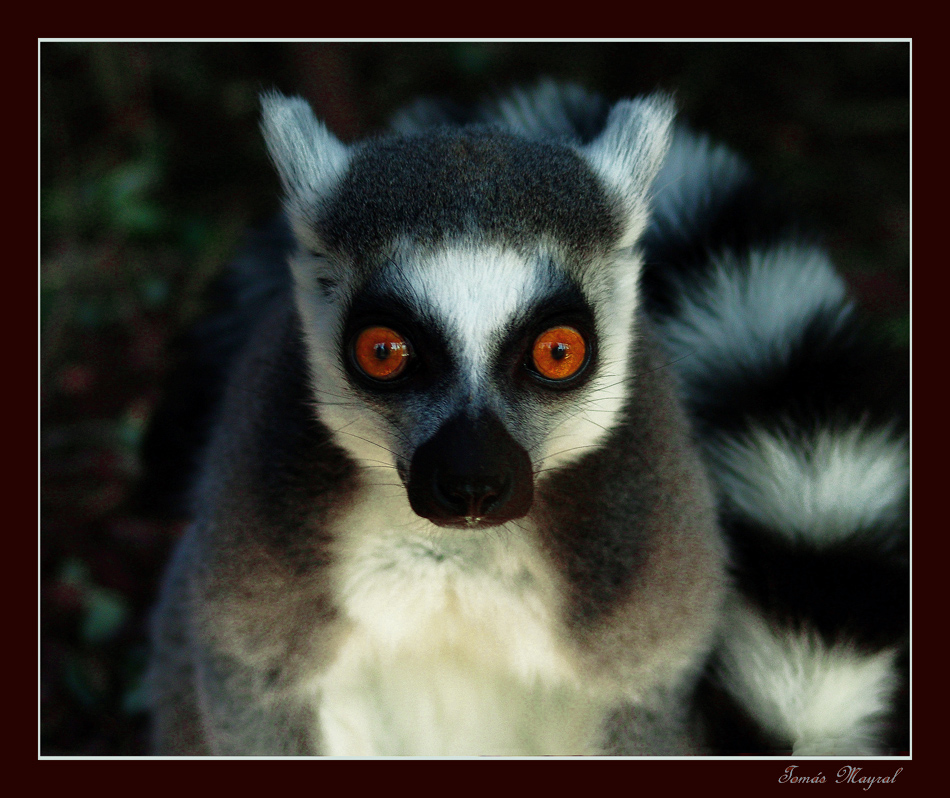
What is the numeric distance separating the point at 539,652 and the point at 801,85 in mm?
3580

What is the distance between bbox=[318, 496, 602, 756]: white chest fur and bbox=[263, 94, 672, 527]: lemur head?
0.24 metres

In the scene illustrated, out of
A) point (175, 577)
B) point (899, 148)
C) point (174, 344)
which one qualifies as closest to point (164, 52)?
point (174, 344)

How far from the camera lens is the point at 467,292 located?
1.55 metres

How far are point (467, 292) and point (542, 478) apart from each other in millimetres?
473

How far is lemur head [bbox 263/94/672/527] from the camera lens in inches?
60.6

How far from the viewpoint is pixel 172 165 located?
4.43 m

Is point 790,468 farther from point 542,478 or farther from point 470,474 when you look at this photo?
point 470,474

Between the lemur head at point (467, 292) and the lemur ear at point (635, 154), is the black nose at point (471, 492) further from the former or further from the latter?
the lemur ear at point (635, 154)

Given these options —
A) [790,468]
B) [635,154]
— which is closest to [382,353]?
[635,154]

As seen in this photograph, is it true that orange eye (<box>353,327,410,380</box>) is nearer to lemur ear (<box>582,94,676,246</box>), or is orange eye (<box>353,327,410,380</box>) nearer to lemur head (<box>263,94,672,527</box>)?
lemur head (<box>263,94,672,527</box>)

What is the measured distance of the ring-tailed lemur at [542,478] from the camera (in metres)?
1.61

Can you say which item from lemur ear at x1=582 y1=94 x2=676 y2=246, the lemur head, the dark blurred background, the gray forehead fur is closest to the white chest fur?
the lemur head

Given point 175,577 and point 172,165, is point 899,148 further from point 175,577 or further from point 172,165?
point 175,577

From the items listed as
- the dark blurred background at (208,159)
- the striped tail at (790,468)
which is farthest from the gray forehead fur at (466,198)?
the dark blurred background at (208,159)
